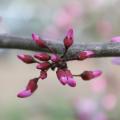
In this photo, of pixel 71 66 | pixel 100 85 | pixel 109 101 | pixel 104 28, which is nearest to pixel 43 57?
pixel 109 101

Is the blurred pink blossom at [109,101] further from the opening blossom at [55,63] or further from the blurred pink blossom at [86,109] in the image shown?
the opening blossom at [55,63]

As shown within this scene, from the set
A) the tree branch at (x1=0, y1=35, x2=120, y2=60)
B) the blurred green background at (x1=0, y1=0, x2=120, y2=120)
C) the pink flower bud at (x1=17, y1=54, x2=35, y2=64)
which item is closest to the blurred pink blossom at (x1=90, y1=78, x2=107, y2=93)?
the blurred green background at (x1=0, y1=0, x2=120, y2=120)

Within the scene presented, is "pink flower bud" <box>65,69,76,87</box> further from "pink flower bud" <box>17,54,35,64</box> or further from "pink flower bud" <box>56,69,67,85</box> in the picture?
"pink flower bud" <box>17,54,35,64</box>

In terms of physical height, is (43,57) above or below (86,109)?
above

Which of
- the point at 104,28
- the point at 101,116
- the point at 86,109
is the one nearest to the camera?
the point at 101,116

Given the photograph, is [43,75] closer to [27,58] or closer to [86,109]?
[27,58]

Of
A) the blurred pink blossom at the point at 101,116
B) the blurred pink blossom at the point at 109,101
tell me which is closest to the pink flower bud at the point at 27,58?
the blurred pink blossom at the point at 101,116
